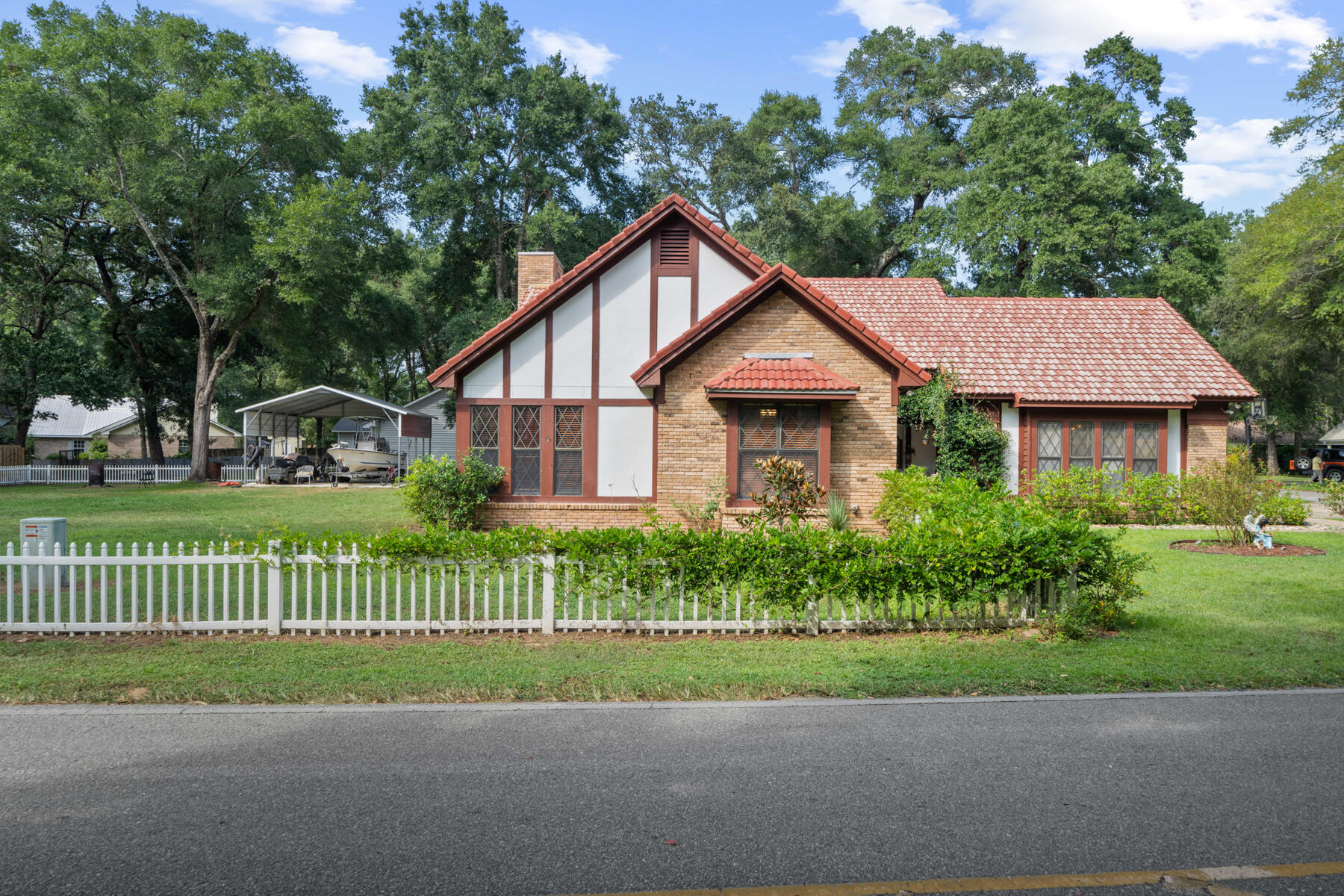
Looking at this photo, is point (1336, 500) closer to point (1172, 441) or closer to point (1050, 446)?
point (1172, 441)

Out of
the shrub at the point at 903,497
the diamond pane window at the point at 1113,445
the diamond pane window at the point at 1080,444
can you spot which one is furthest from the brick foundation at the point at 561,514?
the diamond pane window at the point at 1113,445

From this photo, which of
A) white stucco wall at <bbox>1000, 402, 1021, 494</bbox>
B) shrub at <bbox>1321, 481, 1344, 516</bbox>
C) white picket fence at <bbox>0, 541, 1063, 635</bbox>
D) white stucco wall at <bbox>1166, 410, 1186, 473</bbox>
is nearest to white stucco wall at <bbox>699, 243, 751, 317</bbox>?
white stucco wall at <bbox>1000, 402, 1021, 494</bbox>

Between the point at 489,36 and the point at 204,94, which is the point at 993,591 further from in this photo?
the point at 489,36

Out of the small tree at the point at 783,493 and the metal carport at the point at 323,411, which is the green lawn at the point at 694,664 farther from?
the metal carport at the point at 323,411

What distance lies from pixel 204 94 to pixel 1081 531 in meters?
37.5

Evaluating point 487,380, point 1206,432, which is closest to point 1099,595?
point 487,380

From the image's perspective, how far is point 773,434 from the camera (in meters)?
15.1

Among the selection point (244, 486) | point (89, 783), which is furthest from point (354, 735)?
point (244, 486)

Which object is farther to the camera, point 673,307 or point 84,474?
point 84,474

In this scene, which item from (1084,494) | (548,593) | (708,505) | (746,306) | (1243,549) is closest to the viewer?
(548,593)

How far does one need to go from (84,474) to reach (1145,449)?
39052 mm

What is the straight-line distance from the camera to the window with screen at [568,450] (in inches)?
637

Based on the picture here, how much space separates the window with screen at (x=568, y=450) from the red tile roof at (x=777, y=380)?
2.97 metres

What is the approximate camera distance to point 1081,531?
8.27m
